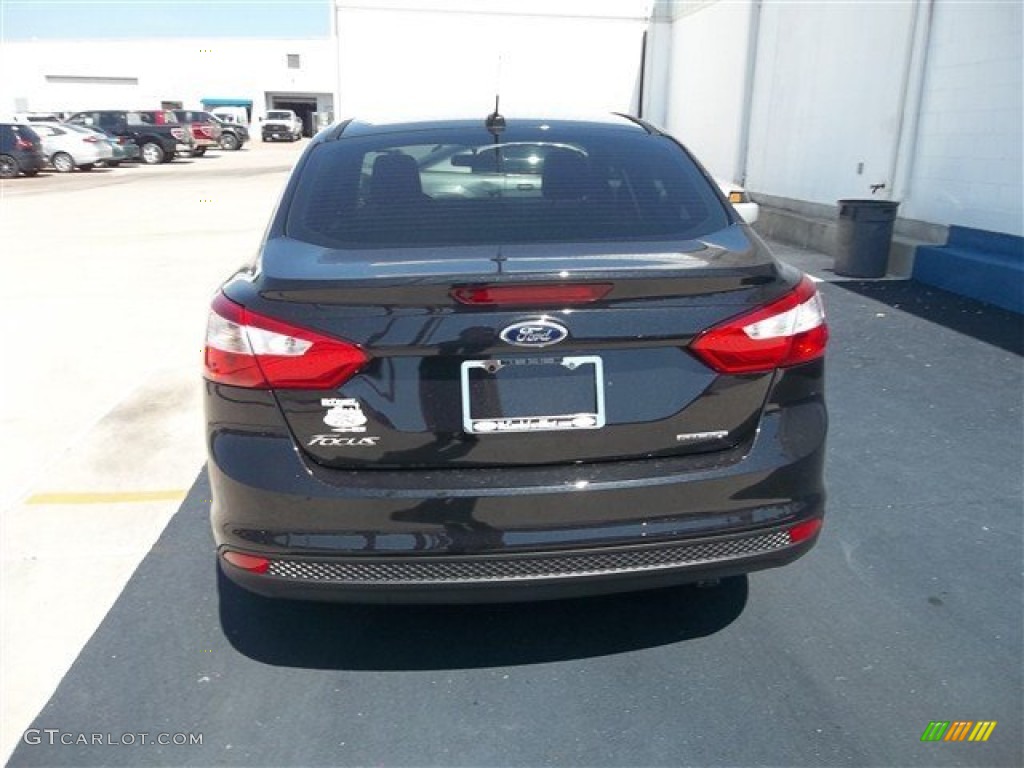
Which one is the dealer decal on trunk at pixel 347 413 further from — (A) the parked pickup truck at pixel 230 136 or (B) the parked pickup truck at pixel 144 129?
(A) the parked pickup truck at pixel 230 136

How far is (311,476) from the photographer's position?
245 centimetres

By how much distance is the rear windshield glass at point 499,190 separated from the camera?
2.88m

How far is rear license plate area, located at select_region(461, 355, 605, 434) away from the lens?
240 centimetres

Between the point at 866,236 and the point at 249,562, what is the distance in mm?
8073

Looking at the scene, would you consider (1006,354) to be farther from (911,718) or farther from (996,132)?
(911,718)

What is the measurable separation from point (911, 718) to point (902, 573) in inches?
35.0

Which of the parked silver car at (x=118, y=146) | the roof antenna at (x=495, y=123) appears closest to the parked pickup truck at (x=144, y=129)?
the parked silver car at (x=118, y=146)

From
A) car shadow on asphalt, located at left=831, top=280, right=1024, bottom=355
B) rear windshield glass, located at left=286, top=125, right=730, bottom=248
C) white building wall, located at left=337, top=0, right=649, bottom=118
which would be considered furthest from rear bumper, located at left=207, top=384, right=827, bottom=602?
white building wall, located at left=337, top=0, right=649, bottom=118

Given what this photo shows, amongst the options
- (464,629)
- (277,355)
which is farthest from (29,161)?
(277,355)

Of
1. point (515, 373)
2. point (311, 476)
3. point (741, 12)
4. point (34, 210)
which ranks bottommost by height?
point (34, 210)

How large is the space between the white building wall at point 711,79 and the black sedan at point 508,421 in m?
13.4

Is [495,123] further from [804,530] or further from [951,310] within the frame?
[951,310]

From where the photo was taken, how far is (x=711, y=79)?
16109 mm

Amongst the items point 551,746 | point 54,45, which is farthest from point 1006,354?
point 54,45
